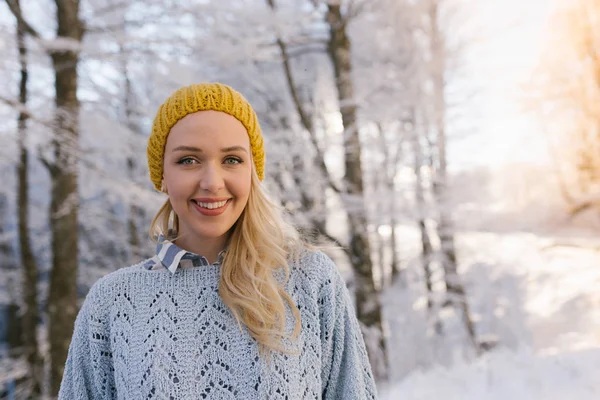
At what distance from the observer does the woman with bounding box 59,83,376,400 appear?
1258mm

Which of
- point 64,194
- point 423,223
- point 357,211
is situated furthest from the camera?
point 423,223

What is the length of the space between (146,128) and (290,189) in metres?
2.51

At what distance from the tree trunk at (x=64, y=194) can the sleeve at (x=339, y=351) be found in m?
4.06

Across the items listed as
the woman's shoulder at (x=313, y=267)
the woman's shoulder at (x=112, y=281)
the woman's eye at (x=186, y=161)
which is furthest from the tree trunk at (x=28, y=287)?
the woman's shoulder at (x=313, y=267)

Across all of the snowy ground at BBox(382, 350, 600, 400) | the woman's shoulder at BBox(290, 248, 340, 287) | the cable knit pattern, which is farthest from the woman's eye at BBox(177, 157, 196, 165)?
the snowy ground at BBox(382, 350, 600, 400)

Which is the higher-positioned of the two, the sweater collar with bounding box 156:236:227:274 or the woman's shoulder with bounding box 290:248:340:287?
the sweater collar with bounding box 156:236:227:274

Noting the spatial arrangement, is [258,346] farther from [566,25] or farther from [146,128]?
[566,25]

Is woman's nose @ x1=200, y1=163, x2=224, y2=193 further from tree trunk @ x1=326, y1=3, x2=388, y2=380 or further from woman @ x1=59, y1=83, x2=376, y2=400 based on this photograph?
tree trunk @ x1=326, y1=3, x2=388, y2=380

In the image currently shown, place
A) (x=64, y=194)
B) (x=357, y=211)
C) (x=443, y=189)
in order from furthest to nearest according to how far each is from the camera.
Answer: (x=443, y=189) → (x=357, y=211) → (x=64, y=194)

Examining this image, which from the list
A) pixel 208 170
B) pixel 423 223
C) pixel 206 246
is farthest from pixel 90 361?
pixel 423 223

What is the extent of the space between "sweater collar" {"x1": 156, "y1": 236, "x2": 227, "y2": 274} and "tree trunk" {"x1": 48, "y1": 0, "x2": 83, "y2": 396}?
3716 millimetres

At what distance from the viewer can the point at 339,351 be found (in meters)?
1.38

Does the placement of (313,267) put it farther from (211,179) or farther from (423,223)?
(423,223)

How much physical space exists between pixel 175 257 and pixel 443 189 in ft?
17.9
